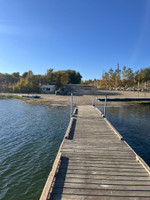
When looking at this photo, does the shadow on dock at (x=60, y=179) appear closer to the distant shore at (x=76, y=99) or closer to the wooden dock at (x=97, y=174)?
the wooden dock at (x=97, y=174)

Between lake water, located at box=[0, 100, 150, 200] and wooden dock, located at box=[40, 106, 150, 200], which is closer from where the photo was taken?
wooden dock, located at box=[40, 106, 150, 200]

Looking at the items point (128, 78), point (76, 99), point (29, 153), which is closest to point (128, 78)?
point (128, 78)

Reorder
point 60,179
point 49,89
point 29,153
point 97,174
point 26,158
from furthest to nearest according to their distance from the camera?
point 49,89
point 29,153
point 26,158
point 97,174
point 60,179

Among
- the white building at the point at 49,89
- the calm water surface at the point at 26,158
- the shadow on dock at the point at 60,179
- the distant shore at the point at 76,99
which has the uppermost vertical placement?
the white building at the point at 49,89

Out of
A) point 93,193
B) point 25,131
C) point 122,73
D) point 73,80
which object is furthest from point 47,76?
point 93,193

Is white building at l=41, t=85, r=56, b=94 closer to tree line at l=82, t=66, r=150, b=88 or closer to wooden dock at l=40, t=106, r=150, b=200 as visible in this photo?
tree line at l=82, t=66, r=150, b=88

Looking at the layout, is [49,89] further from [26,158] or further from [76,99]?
[26,158]

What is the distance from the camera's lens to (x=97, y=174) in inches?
227

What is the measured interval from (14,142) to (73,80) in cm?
11578

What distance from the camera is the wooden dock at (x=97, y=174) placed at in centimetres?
469

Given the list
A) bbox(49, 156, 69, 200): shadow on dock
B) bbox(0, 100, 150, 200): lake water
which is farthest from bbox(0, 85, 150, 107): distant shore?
bbox(49, 156, 69, 200): shadow on dock

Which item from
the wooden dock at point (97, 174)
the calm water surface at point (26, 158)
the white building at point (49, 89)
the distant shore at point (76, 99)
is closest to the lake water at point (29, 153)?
the calm water surface at point (26, 158)

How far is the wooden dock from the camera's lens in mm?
4688

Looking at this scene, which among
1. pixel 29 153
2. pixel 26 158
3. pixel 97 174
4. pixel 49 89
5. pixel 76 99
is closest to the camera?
pixel 97 174
